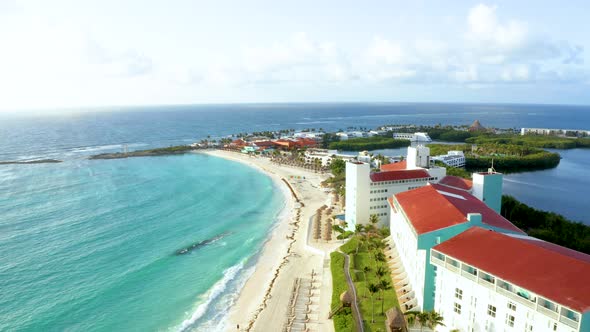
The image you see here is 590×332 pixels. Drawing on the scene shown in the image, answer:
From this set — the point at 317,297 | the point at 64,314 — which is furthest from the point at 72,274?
the point at 317,297

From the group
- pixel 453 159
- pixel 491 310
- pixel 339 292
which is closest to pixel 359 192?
pixel 339 292

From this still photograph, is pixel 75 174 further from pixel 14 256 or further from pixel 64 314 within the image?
pixel 64 314

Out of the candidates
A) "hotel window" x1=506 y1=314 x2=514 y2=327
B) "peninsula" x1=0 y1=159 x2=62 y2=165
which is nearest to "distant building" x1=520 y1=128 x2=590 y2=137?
"hotel window" x1=506 y1=314 x2=514 y2=327

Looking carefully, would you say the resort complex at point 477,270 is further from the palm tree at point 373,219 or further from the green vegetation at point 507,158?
the green vegetation at point 507,158

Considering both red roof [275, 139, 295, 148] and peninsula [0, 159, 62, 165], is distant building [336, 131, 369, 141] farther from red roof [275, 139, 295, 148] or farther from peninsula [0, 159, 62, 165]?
peninsula [0, 159, 62, 165]

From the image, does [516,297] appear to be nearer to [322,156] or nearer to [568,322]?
[568,322]

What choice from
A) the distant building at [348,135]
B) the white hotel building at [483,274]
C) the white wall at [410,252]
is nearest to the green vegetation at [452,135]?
the distant building at [348,135]
